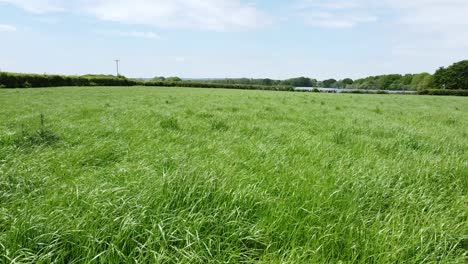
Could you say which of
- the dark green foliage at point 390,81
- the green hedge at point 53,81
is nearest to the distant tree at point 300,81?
the dark green foliage at point 390,81

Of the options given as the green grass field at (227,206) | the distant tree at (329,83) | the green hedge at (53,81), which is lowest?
the green grass field at (227,206)

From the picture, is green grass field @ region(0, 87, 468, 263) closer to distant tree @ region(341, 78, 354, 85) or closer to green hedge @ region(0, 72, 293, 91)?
green hedge @ region(0, 72, 293, 91)

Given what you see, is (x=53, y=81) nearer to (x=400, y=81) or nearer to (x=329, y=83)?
(x=329, y=83)

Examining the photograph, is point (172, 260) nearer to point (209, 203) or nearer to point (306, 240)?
point (209, 203)

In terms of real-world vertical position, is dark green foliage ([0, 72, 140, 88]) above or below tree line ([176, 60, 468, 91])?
below

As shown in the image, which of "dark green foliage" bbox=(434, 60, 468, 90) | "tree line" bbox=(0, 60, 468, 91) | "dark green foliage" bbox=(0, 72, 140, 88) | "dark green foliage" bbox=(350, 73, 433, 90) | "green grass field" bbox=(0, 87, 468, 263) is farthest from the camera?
"dark green foliage" bbox=(350, 73, 433, 90)

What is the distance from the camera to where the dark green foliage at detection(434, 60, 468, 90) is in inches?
3425

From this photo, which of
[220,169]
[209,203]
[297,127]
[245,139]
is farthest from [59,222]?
[297,127]

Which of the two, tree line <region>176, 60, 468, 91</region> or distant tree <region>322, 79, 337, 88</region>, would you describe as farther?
distant tree <region>322, 79, 337, 88</region>

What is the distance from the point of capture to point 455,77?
8769 cm

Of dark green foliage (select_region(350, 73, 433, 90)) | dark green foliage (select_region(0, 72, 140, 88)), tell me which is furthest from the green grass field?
dark green foliage (select_region(350, 73, 433, 90))

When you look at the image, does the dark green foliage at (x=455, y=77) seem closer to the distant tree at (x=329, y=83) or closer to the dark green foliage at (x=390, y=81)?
the dark green foliage at (x=390, y=81)

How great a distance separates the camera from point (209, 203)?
2.60 metres

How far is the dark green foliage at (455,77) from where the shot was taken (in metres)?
87.0
